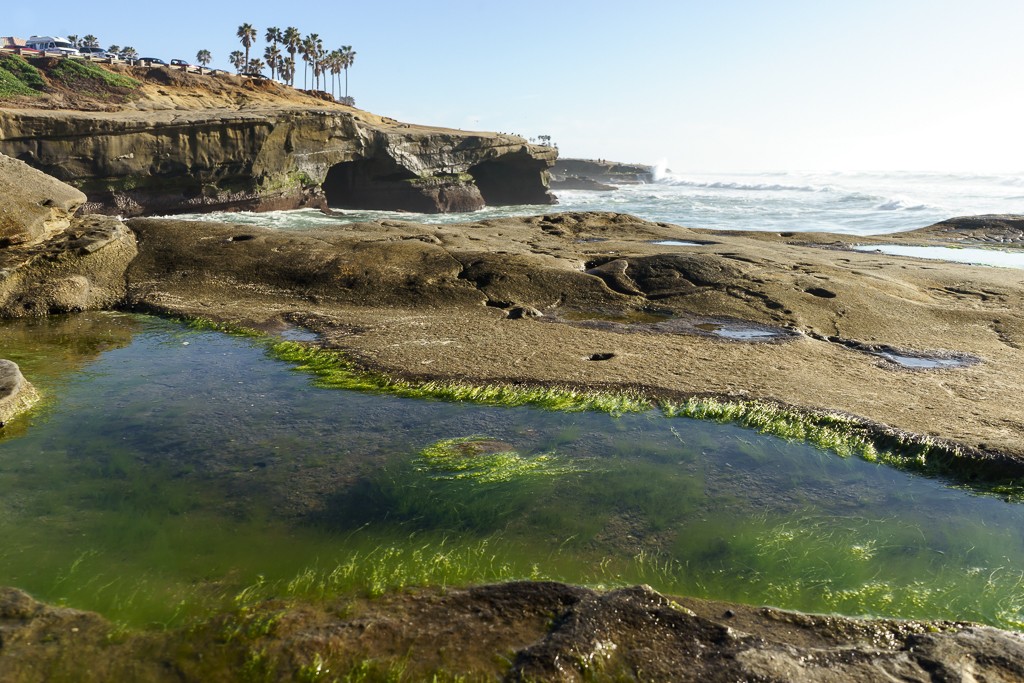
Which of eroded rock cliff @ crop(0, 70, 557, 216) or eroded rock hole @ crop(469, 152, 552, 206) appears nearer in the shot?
eroded rock cliff @ crop(0, 70, 557, 216)

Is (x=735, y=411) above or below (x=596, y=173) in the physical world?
below

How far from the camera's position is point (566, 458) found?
6.21 m

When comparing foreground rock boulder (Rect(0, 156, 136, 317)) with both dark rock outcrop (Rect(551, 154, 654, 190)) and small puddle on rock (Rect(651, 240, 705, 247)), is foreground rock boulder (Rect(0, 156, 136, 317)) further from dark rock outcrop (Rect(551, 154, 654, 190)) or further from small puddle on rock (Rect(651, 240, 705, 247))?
dark rock outcrop (Rect(551, 154, 654, 190))

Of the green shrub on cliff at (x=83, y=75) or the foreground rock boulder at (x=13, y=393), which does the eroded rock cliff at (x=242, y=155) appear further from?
the foreground rock boulder at (x=13, y=393)

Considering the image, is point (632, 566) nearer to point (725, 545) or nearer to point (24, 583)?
point (725, 545)

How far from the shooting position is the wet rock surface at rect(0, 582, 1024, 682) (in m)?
3.58

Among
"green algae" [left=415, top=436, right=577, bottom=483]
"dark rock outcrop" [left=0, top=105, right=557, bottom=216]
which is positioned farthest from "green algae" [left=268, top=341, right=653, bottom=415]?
"dark rock outcrop" [left=0, top=105, right=557, bottom=216]

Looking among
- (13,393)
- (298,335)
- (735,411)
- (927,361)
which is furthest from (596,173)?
(13,393)

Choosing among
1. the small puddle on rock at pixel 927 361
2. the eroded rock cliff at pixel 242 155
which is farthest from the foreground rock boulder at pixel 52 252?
the eroded rock cliff at pixel 242 155

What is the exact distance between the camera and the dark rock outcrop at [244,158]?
2775 cm

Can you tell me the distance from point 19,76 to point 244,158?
21.7 meters

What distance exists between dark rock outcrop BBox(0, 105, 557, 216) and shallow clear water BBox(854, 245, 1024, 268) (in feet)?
84.3

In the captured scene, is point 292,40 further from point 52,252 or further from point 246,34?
point 52,252

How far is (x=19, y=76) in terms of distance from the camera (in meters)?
42.8
